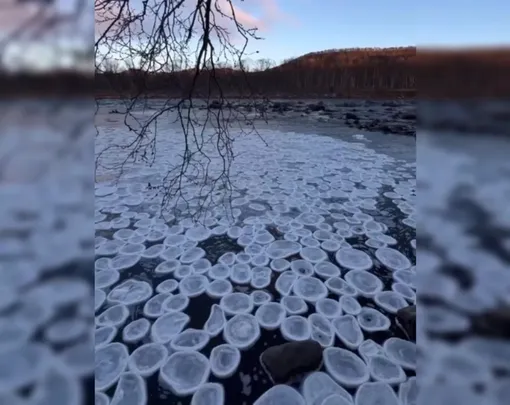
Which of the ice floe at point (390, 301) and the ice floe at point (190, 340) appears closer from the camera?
the ice floe at point (190, 340)

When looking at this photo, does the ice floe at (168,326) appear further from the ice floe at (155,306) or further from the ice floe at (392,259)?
the ice floe at (392,259)

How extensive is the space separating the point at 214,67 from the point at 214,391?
0.87m

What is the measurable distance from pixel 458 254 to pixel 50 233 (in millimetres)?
1164

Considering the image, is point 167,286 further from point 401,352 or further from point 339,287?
point 401,352

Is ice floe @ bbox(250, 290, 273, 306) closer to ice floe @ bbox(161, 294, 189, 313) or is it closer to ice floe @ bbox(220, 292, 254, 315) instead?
ice floe @ bbox(220, 292, 254, 315)

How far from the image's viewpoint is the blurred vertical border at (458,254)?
0.38 meters

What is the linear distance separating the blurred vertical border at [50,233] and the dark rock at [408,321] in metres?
0.78

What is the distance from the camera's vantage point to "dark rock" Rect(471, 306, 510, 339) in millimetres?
Answer: 843

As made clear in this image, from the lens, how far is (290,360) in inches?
34.4

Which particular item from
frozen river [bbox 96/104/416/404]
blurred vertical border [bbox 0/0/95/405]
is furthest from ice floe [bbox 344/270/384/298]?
blurred vertical border [bbox 0/0/95/405]

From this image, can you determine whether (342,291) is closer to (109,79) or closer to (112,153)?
(109,79)

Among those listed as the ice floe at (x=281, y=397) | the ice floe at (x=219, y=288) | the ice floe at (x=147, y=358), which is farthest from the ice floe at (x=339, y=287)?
the ice floe at (x=147, y=358)

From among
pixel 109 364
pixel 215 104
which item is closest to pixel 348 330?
pixel 109 364

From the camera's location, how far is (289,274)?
1.29m
